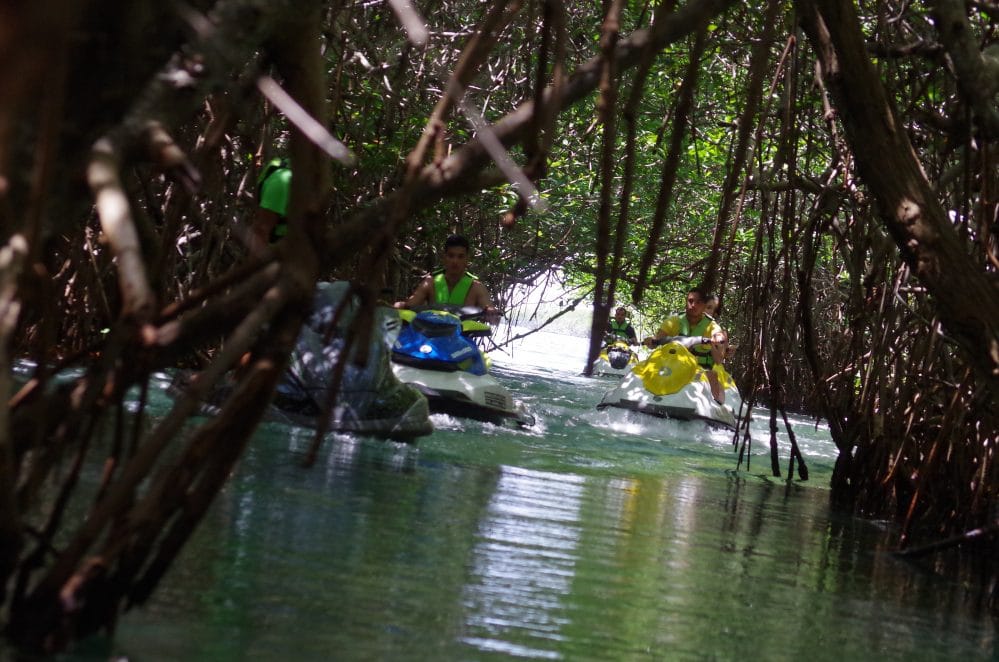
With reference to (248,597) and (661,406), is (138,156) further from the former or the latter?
(661,406)

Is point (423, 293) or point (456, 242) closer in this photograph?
point (456, 242)

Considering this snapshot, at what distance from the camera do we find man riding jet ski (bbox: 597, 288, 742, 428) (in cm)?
1118

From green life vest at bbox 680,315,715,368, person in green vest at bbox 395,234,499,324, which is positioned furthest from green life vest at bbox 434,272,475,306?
green life vest at bbox 680,315,715,368

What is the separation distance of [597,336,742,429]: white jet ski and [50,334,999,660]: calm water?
4.02 metres

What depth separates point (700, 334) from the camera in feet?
40.2

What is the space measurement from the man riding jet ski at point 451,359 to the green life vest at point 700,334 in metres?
3.36

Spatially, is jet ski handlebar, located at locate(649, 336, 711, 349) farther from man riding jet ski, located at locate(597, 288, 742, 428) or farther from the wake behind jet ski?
the wake behind jet ski

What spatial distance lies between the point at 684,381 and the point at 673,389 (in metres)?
0.14

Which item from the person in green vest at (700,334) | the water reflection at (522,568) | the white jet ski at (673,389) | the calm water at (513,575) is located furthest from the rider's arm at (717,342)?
the water reflection at (522,568)

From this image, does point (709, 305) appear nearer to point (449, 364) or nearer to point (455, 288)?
point (449, 364)

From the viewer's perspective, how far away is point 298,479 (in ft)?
16.7

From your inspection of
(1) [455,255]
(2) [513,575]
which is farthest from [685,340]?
(2) [513,575]

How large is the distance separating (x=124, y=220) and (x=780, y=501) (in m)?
5.79

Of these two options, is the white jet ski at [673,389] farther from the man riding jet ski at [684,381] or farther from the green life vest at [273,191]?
the green life vest at [273,191]
